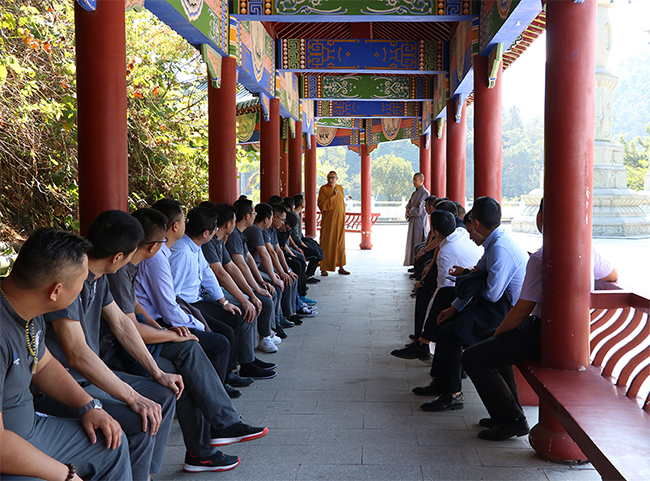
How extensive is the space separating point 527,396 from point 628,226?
510 inches

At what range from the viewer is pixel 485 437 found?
3.05 meters

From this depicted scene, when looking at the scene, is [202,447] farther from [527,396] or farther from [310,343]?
[310,343]

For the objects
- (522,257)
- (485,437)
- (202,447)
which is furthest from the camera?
(522,257)

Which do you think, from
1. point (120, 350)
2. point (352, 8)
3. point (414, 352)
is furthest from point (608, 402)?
point (352, 8)

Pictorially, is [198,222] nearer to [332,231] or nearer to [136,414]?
[136,414]

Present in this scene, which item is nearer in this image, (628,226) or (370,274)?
(370,274)

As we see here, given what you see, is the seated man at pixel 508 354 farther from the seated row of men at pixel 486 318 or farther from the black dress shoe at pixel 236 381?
the black dress shoe at pixel 236 381

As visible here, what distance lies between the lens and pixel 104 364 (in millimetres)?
2230

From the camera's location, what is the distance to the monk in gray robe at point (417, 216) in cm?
945

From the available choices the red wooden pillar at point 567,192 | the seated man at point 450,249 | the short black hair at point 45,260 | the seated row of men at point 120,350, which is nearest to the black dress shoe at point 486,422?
the red wooden pillar at point 567,192

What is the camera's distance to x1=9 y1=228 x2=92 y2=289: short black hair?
1758mm

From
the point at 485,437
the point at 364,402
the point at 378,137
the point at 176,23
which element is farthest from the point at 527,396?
the point at 378,137

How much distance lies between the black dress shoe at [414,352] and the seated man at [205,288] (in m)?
1.10

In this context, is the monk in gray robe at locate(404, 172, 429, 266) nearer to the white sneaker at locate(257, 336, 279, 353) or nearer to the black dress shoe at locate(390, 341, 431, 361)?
the black dress shoe at locate(390, 341, 431, 361)
